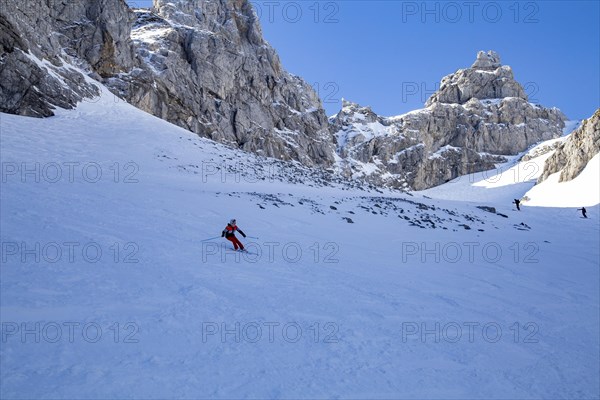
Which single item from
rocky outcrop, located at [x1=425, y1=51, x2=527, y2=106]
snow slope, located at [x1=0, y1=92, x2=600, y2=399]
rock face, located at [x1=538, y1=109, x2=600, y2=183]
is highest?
rocky outcrop, located at [x1=425, y1=51, x2=527, y2=106]

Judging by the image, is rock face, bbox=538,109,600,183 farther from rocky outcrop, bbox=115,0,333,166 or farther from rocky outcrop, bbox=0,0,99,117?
rocky outcrop, bbox=0,0,99,117

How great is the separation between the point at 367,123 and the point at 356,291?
125 meters

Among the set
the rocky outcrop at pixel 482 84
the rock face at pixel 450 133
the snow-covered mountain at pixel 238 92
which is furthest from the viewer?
the rocky outcrop at pixel 482 84

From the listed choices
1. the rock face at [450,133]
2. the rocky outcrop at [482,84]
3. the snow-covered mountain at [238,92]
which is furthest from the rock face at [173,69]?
the rocky outcrop at [482,84]

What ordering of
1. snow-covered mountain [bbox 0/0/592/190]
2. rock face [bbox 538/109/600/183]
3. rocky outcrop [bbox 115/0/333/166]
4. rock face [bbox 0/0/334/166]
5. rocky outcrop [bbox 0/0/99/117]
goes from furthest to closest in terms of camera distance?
rocky outcrop [bbox 115/0/333/166] < rock face [bbox 538/109/600/183] < snow-covered mountain [bbox 0/0/592/190] < rock face [bbox 0/0/334/166] < rocky outcrop [bbox 0/0/99/117]

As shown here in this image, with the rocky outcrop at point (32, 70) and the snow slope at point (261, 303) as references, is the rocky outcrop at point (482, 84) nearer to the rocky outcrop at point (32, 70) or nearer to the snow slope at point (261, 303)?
the rocky outcrop at point (32, 70)

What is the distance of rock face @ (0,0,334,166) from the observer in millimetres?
32688

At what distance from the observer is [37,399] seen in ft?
13.5

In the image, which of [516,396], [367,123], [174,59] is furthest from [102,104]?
[367,123]

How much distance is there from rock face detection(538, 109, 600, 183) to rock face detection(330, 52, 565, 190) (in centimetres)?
5175

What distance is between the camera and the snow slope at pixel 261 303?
5004mm

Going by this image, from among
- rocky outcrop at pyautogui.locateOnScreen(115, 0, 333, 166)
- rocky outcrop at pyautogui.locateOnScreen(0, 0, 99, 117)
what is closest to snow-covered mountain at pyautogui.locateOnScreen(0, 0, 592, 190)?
rocky outcrop at pyautogui.locateOnScreen(0, 0, 99, 117)

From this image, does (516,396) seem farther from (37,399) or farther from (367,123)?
(367,123)

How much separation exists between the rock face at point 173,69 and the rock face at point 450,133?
19.5 meters
